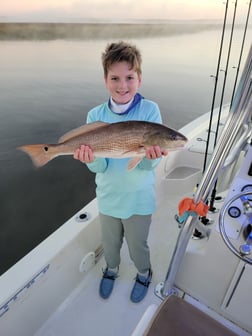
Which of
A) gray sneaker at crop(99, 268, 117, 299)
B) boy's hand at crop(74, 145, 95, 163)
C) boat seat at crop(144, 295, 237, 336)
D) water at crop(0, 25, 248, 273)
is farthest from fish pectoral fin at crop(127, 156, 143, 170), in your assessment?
gray sneaker at crop(99, 268, 117, 299)

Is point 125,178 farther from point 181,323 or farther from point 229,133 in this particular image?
point 181,323

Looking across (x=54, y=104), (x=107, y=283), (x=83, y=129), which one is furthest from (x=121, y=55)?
(x=54, y=104)

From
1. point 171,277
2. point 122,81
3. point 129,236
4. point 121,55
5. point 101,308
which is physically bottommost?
point 101,308

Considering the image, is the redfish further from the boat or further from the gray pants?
the gray pants

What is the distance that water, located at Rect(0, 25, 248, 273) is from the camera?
381 cm

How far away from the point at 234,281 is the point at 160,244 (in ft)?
3.07

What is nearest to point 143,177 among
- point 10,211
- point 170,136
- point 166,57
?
point 170,136

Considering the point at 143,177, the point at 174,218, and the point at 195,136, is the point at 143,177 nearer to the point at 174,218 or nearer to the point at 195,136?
the point at 174,218

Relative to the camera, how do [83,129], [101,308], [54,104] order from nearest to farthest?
[83,129], [101,308], [54,104]

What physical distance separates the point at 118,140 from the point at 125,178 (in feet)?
0.87

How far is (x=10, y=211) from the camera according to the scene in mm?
3793

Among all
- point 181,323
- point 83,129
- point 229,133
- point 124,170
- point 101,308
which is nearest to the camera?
point 181,323

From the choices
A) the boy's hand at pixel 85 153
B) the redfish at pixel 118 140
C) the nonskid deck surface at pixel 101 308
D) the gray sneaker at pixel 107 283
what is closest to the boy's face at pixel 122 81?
the redfish at pixel 118 140

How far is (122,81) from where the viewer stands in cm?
126
